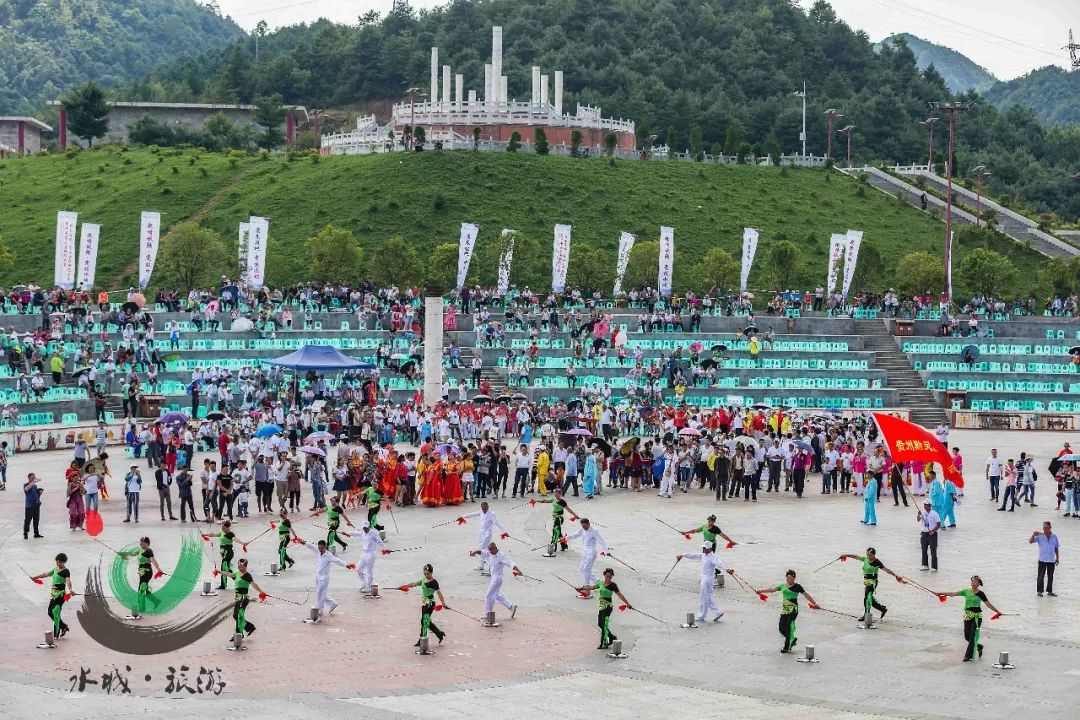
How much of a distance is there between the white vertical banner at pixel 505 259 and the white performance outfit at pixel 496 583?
1584 inches

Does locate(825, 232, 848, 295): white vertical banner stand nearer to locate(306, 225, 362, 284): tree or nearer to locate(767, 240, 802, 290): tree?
locate(767, 240, 802, 290): tree

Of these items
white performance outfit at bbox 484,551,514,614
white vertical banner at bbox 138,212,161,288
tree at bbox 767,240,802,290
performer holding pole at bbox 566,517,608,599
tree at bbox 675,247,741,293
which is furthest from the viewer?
tree at bbox 675,247,741,293

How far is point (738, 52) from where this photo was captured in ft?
458

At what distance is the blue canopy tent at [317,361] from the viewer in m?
48.4

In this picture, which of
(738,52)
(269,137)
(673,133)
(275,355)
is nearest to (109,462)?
(275,355)

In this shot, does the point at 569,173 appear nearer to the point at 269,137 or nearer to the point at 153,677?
the point at 269,137

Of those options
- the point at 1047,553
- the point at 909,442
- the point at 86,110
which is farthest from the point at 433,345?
the point at 86,110

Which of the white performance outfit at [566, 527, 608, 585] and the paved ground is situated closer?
the paved ground

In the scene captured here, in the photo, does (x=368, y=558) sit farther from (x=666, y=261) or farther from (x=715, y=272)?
(x=715, y=272)

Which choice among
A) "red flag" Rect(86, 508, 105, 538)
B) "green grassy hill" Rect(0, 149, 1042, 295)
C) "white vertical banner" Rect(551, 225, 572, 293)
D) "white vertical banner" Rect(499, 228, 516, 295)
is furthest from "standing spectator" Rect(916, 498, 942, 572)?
"green grassy hill" Rect(0, 149, 1042, 295)

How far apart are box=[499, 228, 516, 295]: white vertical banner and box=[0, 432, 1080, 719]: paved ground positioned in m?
33.9

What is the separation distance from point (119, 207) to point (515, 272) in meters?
29.2

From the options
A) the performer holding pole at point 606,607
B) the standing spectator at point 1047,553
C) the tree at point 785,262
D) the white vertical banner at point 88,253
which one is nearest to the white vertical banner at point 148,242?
the white vertical banner at point 88,253

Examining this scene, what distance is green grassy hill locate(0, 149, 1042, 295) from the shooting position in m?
86.0
